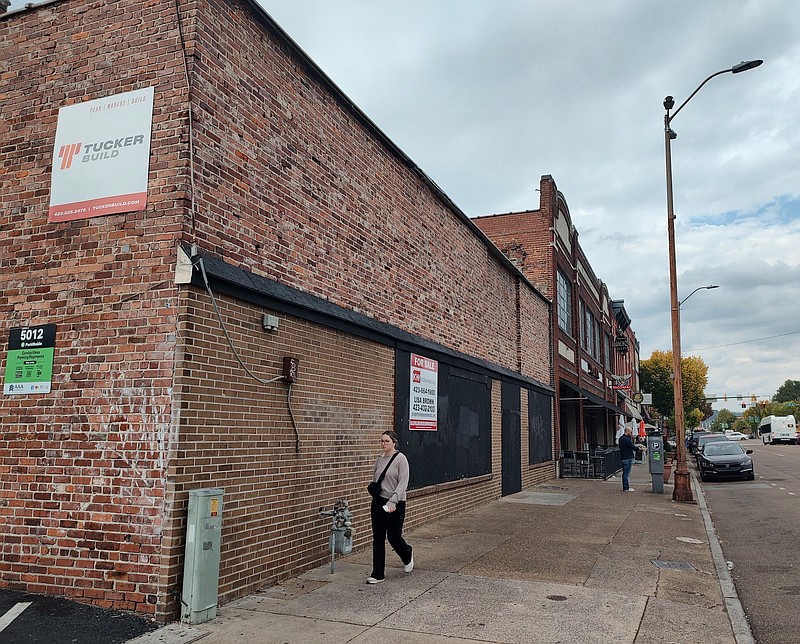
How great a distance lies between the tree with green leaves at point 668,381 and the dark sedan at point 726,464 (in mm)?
44204

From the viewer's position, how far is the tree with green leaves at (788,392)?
183125 mm

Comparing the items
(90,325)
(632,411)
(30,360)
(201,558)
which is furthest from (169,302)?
(632,411)

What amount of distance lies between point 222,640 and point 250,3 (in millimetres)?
6371

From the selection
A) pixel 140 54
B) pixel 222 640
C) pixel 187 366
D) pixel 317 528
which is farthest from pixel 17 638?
pixel 140 54

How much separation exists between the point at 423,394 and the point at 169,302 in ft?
20.3

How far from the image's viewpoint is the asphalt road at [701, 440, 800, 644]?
6648 mm

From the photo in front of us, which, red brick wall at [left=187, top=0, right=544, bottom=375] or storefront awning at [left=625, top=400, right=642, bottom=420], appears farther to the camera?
storefront awning at [left=625, top=400, right=642, bottom=420]

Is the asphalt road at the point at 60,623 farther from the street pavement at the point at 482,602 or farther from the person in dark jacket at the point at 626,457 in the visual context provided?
the person in dark jacket at the point at 626,457

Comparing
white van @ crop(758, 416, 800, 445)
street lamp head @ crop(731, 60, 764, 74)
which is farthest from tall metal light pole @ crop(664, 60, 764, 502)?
white van @ crop(758, 416, 800, 445)

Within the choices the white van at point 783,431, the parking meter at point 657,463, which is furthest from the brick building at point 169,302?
the white van at point 783,431

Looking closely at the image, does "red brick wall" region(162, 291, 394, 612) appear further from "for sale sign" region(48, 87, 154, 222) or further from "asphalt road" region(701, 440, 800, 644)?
"asphalt road" region(701, 440, 800, 644)

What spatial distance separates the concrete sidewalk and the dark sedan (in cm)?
1274

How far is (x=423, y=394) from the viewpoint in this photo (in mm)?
11570

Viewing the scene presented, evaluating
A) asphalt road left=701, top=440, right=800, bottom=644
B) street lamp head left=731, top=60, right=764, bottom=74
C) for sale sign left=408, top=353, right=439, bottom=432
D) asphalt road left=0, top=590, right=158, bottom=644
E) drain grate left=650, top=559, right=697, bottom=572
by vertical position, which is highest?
street lamp head left=731, top=60, right=764, bottom=74
